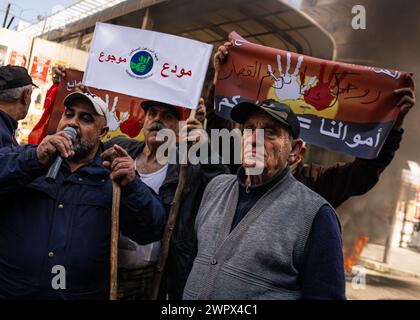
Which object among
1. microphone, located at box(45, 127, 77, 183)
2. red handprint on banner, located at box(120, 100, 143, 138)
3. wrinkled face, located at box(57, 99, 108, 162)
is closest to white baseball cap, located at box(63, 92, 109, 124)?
wrinkled face, located at box(57, 99, 108, 162)

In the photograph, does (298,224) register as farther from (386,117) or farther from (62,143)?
(386,117)

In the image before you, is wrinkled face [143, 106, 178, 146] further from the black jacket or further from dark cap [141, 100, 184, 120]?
the black jacket

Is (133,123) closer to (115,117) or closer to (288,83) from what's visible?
(115,117)

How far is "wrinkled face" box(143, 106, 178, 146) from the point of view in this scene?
255cm

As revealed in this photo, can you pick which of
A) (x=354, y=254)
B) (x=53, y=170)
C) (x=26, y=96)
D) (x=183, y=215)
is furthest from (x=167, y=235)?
(x=354, y=254)

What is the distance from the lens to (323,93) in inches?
108

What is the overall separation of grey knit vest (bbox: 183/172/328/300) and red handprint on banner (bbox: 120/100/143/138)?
205 centimetres

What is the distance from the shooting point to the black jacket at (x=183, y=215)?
2.15 metres

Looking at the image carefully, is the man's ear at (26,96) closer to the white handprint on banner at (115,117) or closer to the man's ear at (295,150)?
the white handprint on banner at (115,117)

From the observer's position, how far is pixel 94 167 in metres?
1.96

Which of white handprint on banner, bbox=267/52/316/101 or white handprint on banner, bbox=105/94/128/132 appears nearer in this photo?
white handprint on banner, bbox=267/52/316/101

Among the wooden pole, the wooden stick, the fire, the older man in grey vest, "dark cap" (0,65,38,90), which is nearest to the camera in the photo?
the older man in grey vest
